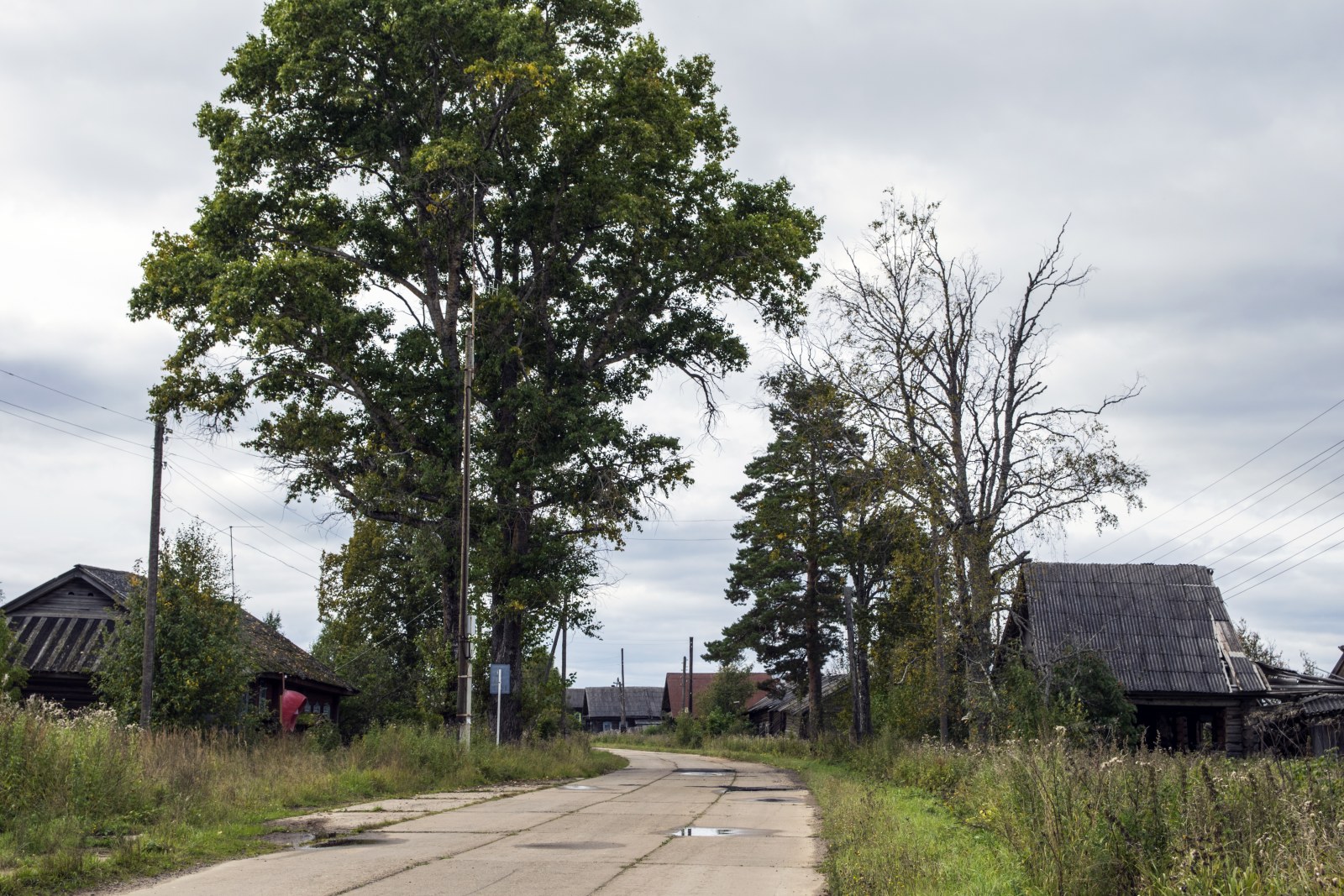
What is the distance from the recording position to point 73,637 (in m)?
32.5

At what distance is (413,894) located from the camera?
29.7 feet

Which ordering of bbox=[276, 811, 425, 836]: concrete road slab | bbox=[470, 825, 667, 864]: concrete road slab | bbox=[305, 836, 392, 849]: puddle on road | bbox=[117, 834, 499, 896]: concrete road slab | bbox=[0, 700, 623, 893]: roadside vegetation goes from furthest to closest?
bbox=[276, 811, 425, 836]: concrete road slab → bbox=[305, 836, 392, 849]: puddle on road → bbox=[470, 825, 667, 864]: concrete road slab → bbox=[0, 700, 623, 893]: roadside vegetation → bbox=[117, 834, 499, 896]: concrete road slab

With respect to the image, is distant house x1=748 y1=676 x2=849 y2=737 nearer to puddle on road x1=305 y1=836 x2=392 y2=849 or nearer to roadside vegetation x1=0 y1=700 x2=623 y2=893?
roadside vegetation x1=0 y1=700 x2=623 y2=893

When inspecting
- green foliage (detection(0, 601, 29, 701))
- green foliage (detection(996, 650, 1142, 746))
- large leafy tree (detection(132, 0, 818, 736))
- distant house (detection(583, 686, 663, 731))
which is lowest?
distant house (detection(583, 686, 663, 731))

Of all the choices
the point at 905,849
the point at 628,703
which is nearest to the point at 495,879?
the point at 905,849

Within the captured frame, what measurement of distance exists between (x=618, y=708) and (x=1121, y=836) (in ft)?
405

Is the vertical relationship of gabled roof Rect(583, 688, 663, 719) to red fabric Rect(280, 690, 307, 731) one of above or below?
below

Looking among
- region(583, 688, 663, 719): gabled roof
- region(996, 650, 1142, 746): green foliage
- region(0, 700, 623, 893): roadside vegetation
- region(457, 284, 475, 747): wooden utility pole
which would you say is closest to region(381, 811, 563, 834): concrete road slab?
region(0, 700, 623, 893): roadside vegetation

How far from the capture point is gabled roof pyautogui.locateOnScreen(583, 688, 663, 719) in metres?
127

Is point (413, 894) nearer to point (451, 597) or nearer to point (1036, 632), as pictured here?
point (451, 597)

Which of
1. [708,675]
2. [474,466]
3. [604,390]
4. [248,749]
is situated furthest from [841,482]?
[708,675]

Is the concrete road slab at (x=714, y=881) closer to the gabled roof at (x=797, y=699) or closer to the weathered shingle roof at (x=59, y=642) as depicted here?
the weathered shingle roof at (x=59, y=642)

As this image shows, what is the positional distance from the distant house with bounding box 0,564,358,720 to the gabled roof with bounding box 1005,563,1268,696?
73.3 feet

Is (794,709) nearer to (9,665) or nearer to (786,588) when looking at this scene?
(786,588)
